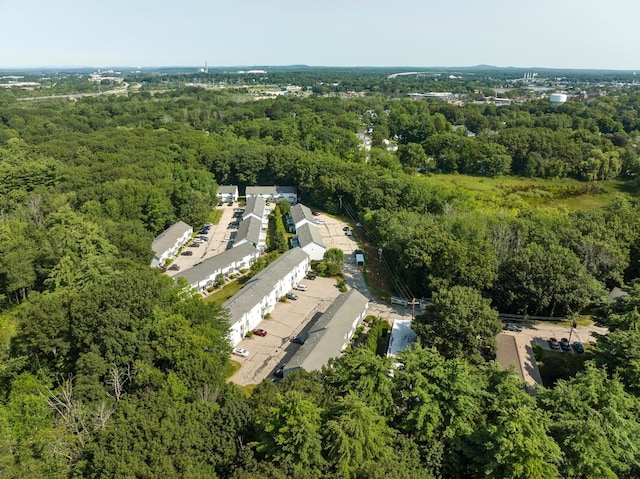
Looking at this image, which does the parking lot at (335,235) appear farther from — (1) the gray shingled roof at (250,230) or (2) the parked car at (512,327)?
(2) the parked car at (512,327)

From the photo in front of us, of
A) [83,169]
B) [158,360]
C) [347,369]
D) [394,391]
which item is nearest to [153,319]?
[158,360]

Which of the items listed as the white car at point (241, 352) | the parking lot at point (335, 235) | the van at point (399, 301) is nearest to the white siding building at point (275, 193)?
the parking lot at point (335, 235)

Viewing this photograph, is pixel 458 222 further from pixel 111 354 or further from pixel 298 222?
pixel 111 354

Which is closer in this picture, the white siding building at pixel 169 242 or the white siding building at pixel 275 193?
the white siding building at pixel 169 242

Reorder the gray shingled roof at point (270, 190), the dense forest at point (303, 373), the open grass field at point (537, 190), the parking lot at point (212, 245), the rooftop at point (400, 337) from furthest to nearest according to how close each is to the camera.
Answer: the gray shingled roof at point (270, 190) → the open grass field at point (537, 190) → the parking lot at point (212, 245) → the rooftop at point (400, 337) → the dense forest at point (303, 373)

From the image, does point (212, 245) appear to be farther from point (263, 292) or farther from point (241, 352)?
point (241, 352)

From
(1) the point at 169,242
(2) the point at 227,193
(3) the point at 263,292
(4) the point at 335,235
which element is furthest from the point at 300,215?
(3) the point at 263,292
